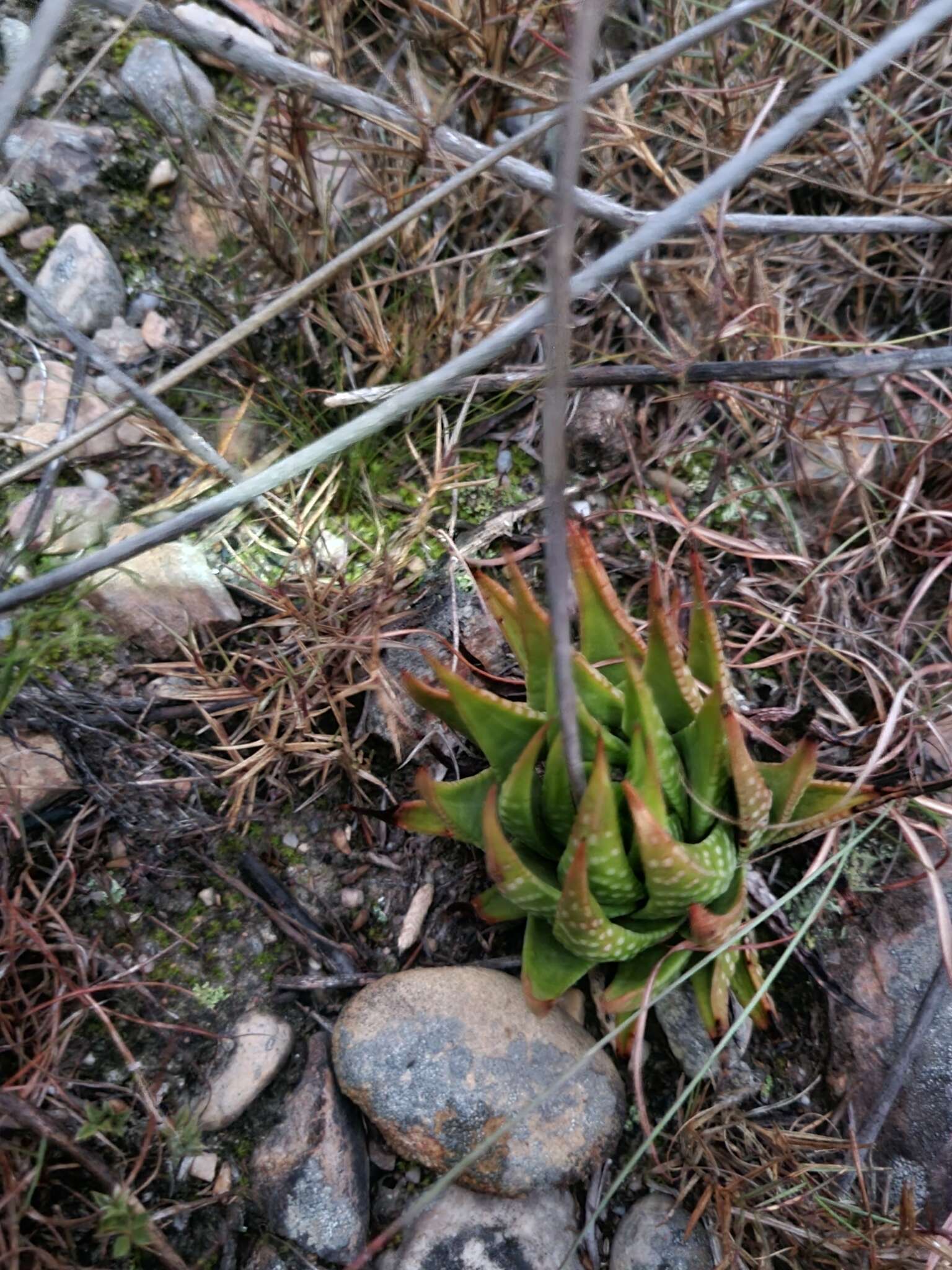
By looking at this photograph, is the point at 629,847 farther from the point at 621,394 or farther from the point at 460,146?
the point at 460,146

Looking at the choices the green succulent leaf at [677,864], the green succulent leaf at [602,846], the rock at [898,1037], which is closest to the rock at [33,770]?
the green succulent leaf at [602,846]

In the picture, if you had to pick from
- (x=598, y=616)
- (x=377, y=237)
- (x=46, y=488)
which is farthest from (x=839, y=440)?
(x=46, y=488)

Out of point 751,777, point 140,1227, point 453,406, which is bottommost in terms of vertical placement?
point 140,1227

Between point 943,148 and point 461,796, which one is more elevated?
point 943,148

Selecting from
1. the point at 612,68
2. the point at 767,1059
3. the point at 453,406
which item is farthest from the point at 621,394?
the point at 767,1059

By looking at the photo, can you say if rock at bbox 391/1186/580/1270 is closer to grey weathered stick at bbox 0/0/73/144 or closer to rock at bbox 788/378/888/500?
rock at bbox 788/378/888/500

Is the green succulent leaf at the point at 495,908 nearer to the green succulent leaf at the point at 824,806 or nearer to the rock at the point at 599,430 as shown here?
the green succulent leaf at the point at 824,806
